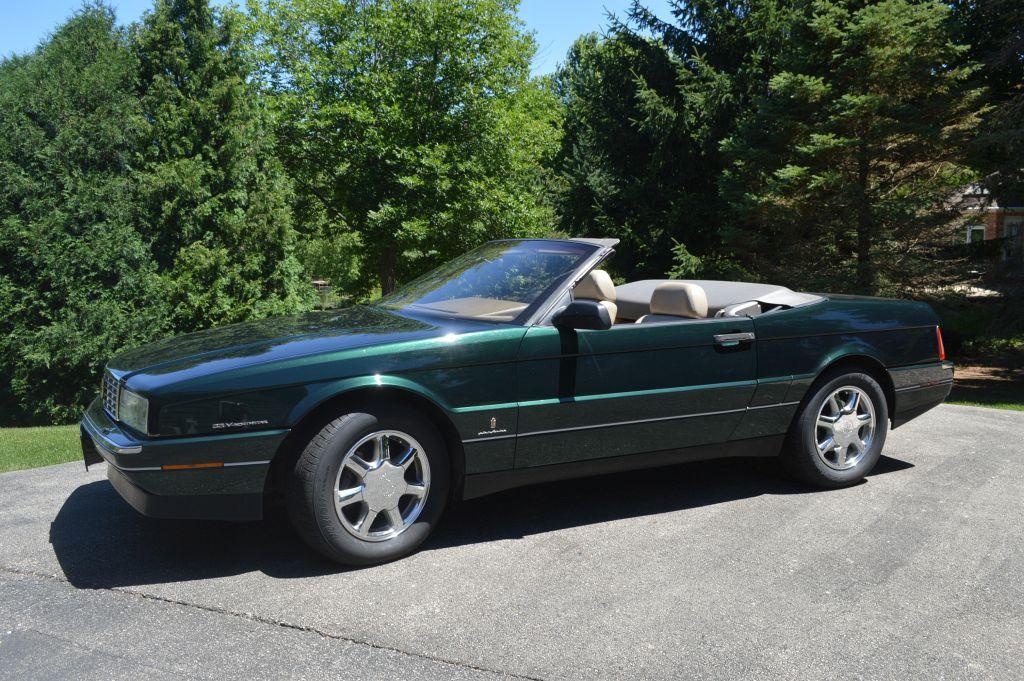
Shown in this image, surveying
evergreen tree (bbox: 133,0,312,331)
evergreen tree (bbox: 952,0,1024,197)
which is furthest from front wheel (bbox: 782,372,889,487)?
evergreen tree (bbox: 133,0,312,331)

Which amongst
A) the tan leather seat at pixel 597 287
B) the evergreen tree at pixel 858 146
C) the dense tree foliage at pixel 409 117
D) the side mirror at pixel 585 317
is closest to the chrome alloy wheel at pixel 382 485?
Result: the side mirror at pixel 585 317

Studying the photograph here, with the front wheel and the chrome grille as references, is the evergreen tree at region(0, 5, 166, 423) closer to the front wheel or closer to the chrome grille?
the chrome grille

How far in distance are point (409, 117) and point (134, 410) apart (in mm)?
20882

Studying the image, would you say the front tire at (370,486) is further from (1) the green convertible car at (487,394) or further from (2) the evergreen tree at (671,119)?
(2) the evergreen tree at (671,119)

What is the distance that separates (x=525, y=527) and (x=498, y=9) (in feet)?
74.2

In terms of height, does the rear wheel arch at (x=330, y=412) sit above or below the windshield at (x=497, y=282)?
below

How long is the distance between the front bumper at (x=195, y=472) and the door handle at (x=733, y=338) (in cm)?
242

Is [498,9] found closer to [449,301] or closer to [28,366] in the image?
[28,366]

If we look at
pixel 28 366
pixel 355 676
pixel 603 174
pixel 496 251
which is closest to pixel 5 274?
pixel 28 366

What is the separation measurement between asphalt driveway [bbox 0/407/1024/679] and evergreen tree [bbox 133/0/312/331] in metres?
7.04

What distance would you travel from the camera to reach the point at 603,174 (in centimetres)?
1820

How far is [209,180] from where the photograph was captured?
40.8ft

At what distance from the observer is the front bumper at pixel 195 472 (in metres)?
3.57

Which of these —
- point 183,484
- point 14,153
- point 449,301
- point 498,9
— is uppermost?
point 498,9
